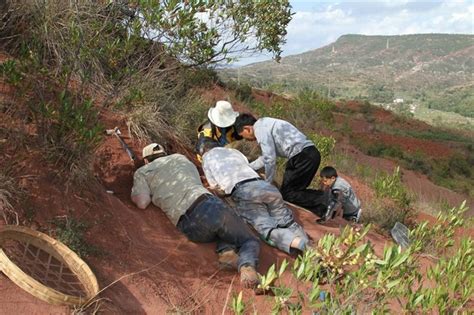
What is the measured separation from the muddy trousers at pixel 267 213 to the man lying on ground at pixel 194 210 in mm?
400

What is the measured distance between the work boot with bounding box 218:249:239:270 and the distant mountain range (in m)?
74.8

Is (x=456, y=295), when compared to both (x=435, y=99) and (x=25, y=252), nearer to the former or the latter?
(x=25, y=252)

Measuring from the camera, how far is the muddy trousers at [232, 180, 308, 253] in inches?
185

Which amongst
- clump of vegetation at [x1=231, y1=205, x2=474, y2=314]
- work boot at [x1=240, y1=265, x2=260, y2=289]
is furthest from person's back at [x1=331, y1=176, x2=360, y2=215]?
clump of vegetation at [x1=231, y1=205, x2=474, y2=314]

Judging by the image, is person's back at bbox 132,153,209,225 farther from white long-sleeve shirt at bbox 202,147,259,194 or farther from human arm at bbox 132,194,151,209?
white long-sleeve shirt at bbox 202,147,259,194

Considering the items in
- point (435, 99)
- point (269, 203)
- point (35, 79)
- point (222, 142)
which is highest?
point (35, 79)

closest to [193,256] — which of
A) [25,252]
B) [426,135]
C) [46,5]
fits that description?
[25,252]

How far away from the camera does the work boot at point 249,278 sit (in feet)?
12.8

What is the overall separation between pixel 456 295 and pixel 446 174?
20.6 metres

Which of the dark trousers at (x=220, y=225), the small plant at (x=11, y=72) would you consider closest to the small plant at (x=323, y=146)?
the dark trousers at (x=220, y=225)

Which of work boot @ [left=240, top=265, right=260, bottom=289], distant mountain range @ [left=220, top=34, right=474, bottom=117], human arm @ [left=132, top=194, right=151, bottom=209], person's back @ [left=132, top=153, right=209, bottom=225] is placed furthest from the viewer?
distant mountain range @ [left=220, top=34, right=474, bottom=117]

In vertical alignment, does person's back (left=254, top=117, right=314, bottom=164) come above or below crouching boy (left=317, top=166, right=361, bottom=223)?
above

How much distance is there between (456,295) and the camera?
3643 millimetres

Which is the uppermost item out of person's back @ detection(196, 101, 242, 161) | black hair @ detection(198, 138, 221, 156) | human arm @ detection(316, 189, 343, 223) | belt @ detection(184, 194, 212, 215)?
person's back @ detection(196, 101, 242, 161)
